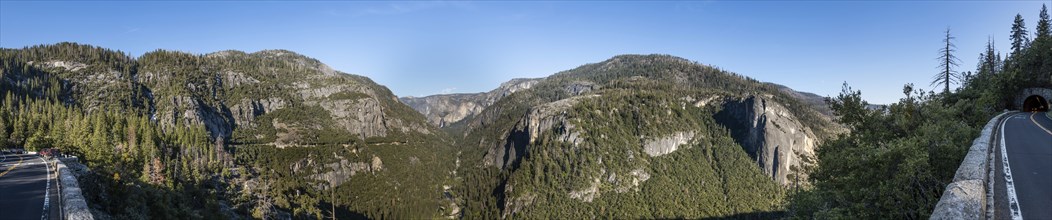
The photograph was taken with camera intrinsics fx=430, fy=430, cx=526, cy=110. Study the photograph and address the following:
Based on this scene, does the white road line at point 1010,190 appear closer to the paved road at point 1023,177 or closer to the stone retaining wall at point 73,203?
the paved road at point 1023,177

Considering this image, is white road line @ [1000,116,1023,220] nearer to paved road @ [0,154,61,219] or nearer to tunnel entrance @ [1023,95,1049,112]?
paved road @ [0,154,61,219]

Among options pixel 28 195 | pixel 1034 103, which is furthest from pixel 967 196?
pixel 1034 103

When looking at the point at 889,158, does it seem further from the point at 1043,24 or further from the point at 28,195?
the point at 1043,24

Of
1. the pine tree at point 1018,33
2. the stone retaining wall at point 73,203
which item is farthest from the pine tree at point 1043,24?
the stone retaining wall at point 73,203

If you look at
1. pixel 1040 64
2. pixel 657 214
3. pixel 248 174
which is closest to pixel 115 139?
pixel 248 174

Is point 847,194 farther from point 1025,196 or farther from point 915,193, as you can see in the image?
point 1025,196

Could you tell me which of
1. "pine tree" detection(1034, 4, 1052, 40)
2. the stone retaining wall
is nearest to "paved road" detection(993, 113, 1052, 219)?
the stone retaining wall
